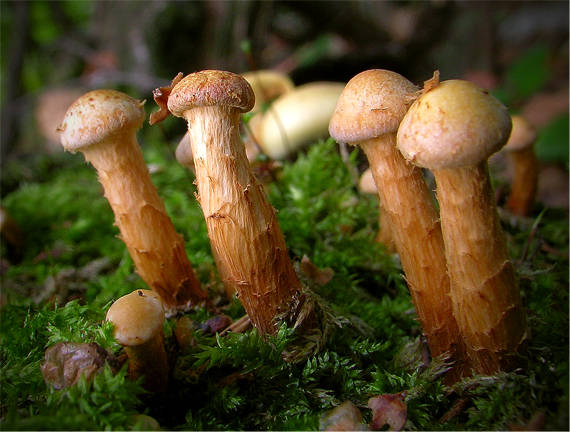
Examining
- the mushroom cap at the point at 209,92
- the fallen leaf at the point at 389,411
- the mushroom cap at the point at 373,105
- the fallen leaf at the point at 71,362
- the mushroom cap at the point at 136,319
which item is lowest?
the fallen leaf at the point at 389,411

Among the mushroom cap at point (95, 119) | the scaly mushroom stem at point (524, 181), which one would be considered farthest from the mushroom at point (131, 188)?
the scaly mushroom stem at point (524, 181)

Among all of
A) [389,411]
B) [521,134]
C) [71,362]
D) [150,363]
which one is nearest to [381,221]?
[521,134]

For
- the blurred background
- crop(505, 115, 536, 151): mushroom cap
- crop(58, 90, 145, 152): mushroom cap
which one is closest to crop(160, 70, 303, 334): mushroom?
crop(58, 90, 145, 152): mushroom cap

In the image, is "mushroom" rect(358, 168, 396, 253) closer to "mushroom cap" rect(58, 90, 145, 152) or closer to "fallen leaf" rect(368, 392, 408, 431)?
"fallen leaf" rect(368, 392, 408, 431)

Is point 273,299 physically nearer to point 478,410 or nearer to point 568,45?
point 478,410

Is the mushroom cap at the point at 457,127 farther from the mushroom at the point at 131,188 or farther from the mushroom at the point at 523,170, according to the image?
the mushroom at the point at 523,170

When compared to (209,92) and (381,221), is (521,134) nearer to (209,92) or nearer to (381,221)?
(381,221)
